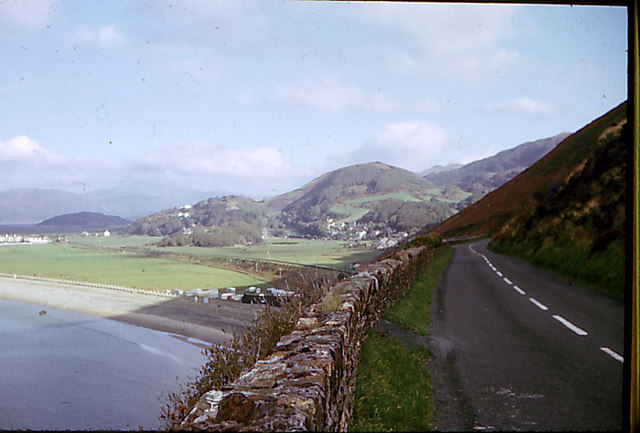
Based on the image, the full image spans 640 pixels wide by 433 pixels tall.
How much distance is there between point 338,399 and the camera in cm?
366

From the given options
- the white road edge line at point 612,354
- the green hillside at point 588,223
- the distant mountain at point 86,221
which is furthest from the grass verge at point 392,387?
the distant mountain at point 86,221

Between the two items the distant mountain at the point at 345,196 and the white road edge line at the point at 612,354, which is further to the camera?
the distant mountain at the point at 345,196

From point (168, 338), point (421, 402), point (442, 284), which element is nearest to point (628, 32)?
point (421, 402)

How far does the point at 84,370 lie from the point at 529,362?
31.0 metres

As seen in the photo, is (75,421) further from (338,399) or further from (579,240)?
(579,240)

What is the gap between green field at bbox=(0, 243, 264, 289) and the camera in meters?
47.4

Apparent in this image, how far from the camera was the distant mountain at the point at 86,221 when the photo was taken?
164 feet

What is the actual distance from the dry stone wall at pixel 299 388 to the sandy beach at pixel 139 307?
28.4 meters

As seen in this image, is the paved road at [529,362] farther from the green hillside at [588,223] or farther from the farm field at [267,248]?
the farm field at [267,248]

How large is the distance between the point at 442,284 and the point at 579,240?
18.2 feet

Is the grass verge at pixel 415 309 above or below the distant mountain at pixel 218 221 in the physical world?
below

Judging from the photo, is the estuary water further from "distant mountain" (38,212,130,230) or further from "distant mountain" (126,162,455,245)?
"distant mountain" (126,162,455,245)

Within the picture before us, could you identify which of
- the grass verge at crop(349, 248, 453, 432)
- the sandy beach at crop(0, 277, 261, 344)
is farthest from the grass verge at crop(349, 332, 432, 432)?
the sandy beach at crop(0, 277, 261, 344)

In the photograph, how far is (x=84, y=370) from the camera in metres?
28.2
